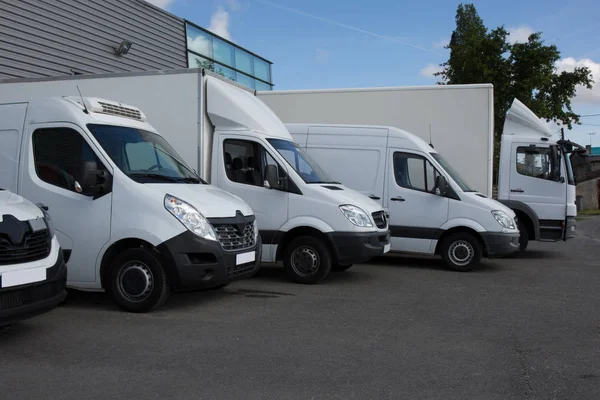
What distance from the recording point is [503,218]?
10.8 meters

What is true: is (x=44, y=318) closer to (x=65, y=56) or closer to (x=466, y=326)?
(x=466, y=326)

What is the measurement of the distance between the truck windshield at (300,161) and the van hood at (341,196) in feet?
0.70

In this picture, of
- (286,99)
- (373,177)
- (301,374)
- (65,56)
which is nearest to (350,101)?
(286,99)

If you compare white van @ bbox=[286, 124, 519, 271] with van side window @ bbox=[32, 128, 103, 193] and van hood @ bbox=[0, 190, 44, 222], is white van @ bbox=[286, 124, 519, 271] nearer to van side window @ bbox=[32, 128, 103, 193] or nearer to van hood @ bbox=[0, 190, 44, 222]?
van side window @ bbox=[32, 128, 103, 193]

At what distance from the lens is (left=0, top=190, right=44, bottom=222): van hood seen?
560cm

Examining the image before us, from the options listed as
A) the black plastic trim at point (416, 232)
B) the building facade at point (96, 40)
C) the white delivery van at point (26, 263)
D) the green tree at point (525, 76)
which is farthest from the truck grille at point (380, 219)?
the green tree at point (525, 76)

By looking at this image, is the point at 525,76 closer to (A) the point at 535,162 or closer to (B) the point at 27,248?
(A) the point at 535,162

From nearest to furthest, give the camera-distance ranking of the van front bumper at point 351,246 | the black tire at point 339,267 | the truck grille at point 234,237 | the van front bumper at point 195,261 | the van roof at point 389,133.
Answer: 1. the van front bumper at point 195,261
2. the truck grille at point 234,237
3. the van front bumper at point 351,246
4. the black tire at point 339,267
5. the van roof at point 389,133

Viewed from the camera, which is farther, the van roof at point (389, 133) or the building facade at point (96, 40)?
the building facade at point (96, 40)

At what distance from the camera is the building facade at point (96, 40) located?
13.4m

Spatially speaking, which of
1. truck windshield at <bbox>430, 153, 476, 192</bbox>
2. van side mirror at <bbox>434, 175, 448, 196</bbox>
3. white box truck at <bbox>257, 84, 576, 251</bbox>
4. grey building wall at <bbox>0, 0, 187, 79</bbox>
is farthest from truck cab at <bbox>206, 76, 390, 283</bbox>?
grey building wall at <bbox>0, 0, 187, 79</bbox>

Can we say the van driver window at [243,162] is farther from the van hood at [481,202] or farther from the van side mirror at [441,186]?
the van hood at [481,202]

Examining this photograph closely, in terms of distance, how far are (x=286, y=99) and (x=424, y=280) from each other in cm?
538

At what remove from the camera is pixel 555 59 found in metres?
29.6
